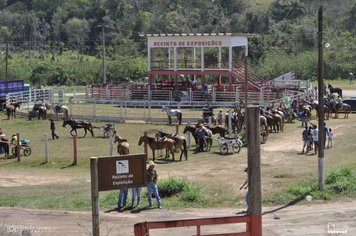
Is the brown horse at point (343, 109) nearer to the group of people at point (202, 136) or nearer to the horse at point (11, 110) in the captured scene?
the group of people at point (202, 136)

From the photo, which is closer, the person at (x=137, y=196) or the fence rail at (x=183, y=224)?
the fence rail at (x=183, y=224)

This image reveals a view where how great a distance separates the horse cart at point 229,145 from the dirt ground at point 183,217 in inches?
387

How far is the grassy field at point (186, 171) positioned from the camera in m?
21.2

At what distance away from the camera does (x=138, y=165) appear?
1356 centimetres

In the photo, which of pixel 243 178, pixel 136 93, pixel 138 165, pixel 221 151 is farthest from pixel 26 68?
pixel 138 165

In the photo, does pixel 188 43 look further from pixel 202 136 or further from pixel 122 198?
pixel 122 198

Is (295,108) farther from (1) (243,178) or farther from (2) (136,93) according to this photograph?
(1) (243,178)

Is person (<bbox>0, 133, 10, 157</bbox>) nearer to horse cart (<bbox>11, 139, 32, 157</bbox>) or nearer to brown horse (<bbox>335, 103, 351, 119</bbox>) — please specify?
horse cart (<bbox>11, 139, 32, 157</bbox>)

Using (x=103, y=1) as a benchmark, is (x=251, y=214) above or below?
below

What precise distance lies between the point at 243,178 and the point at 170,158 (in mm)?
6169

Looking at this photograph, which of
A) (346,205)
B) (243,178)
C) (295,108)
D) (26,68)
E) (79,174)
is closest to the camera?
(346,205)

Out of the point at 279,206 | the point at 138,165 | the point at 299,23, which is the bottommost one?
the point at 279,206

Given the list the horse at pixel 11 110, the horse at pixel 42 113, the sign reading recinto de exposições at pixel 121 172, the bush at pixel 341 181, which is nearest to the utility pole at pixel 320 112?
the bush at pixel 341 181

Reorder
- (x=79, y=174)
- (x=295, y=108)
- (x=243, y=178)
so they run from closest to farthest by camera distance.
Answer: (x=243, y=178)
(x=79, y=174)
(x=295, y=108)
